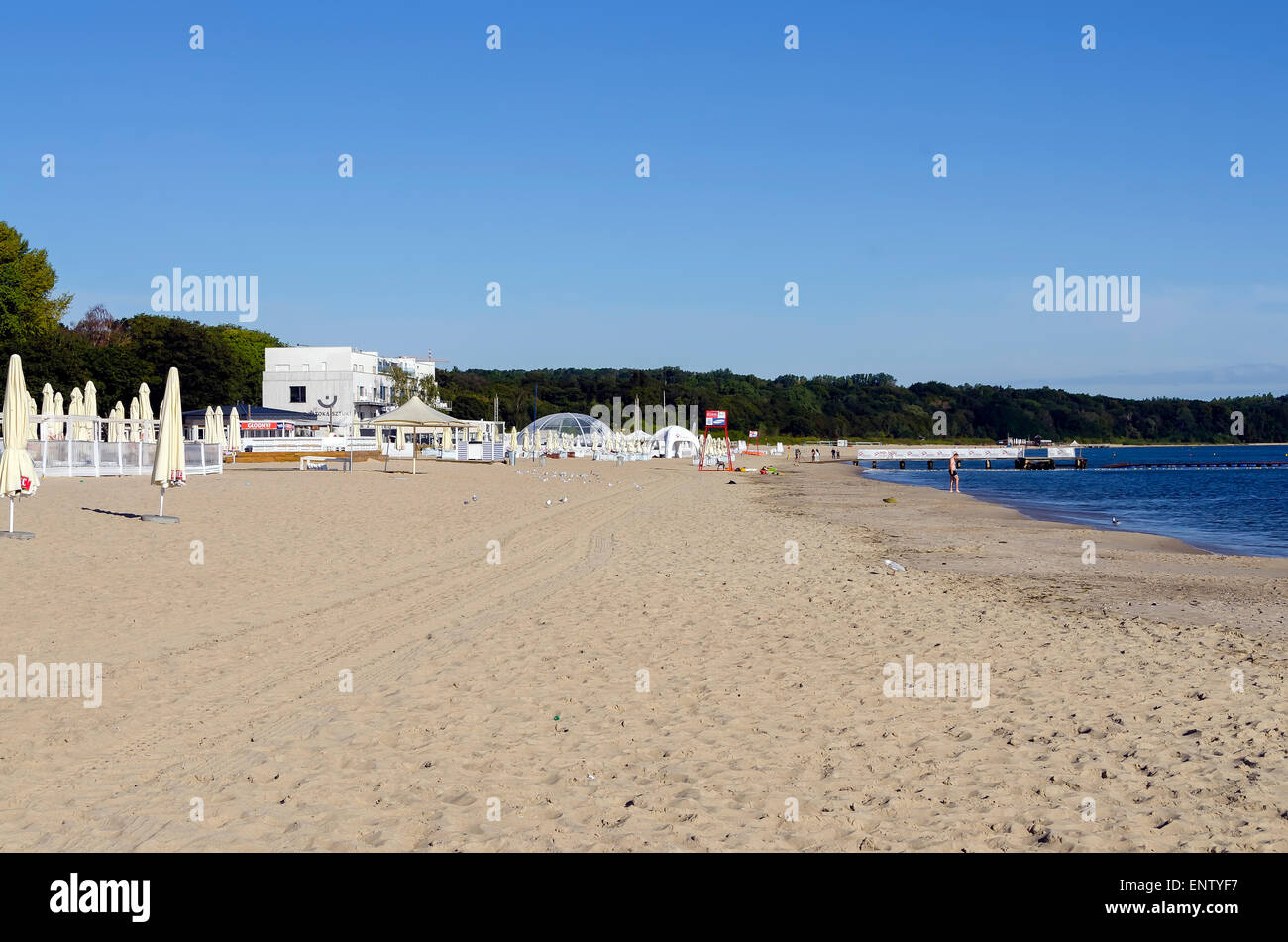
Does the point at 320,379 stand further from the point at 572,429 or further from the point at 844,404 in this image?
the point at 844,404

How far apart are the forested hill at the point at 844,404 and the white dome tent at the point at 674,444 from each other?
86.0 feet

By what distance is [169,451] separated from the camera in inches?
722

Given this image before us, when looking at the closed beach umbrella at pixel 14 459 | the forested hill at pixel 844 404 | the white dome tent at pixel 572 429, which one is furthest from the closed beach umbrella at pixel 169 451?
the forested hill at pixel 844 404

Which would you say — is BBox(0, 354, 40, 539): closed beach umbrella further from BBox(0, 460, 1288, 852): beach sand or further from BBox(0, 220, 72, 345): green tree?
BBox(0, 220, 72, 345): green tree

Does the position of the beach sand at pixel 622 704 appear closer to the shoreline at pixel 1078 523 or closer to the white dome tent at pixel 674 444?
the shoreline at pixel 1078 523

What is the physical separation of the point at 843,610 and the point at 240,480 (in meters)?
26.6

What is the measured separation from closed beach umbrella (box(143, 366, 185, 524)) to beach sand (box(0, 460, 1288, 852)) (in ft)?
7.70

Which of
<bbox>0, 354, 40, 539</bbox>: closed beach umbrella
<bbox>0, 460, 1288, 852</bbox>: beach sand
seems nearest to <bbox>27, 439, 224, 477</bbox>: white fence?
<bbox>0, 354, 40, 539</bbox>: closed beach umbrella

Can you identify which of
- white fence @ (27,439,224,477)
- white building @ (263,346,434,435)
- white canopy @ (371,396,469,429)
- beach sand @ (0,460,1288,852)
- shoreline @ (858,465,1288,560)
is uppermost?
white building @ (263,346,434,435)

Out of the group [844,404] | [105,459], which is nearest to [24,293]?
[105,459]

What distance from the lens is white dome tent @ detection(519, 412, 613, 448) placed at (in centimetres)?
8056

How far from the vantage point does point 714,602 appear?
447 inches
